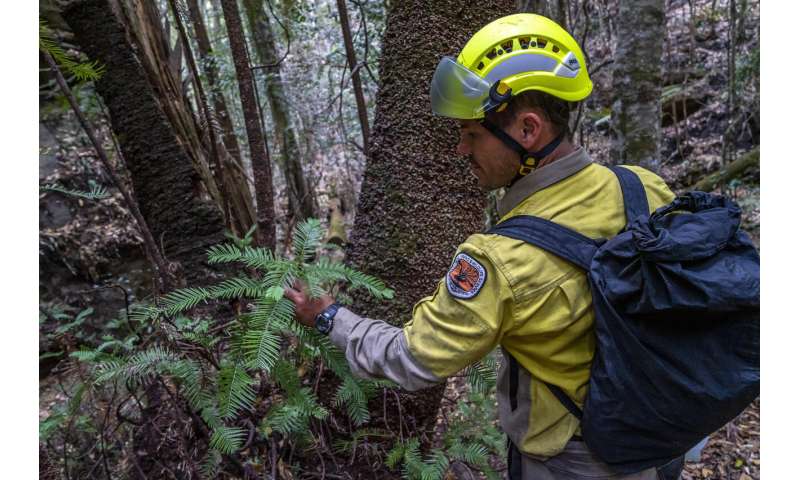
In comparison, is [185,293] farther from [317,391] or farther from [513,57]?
[513,57]

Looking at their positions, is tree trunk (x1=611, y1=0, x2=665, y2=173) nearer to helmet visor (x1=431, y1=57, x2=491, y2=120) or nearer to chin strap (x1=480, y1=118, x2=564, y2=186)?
chin strap (x1=480, y1=118, x2=564, y2=186)

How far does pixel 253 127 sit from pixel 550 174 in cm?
241

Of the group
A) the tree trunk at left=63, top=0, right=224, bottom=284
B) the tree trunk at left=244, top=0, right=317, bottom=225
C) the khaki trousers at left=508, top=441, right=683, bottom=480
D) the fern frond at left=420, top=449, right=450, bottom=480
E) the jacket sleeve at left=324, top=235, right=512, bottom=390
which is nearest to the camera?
the jacket sleeve at left=324, top=235, right=512, bottom=390

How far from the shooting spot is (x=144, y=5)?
364cm

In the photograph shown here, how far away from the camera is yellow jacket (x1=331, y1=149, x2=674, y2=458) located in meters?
1.63

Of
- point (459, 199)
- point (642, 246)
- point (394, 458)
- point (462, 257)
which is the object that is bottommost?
point (394, 458)

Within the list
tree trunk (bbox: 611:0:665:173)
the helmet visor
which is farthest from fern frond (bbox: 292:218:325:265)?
tree trunk (bbox: 611:0:665:173)

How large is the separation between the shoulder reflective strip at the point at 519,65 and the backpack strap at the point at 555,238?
52cm

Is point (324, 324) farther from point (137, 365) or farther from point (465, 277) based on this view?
point (137, 365)

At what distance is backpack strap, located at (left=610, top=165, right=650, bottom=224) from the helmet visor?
2.00ft

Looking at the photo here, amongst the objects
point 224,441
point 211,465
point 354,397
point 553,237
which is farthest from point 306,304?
point 553,237

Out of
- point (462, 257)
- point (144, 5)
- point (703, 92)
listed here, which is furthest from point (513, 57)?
point (703, 92)

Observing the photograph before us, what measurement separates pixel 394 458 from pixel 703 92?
12311 millimetres

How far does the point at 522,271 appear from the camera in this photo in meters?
1.60
